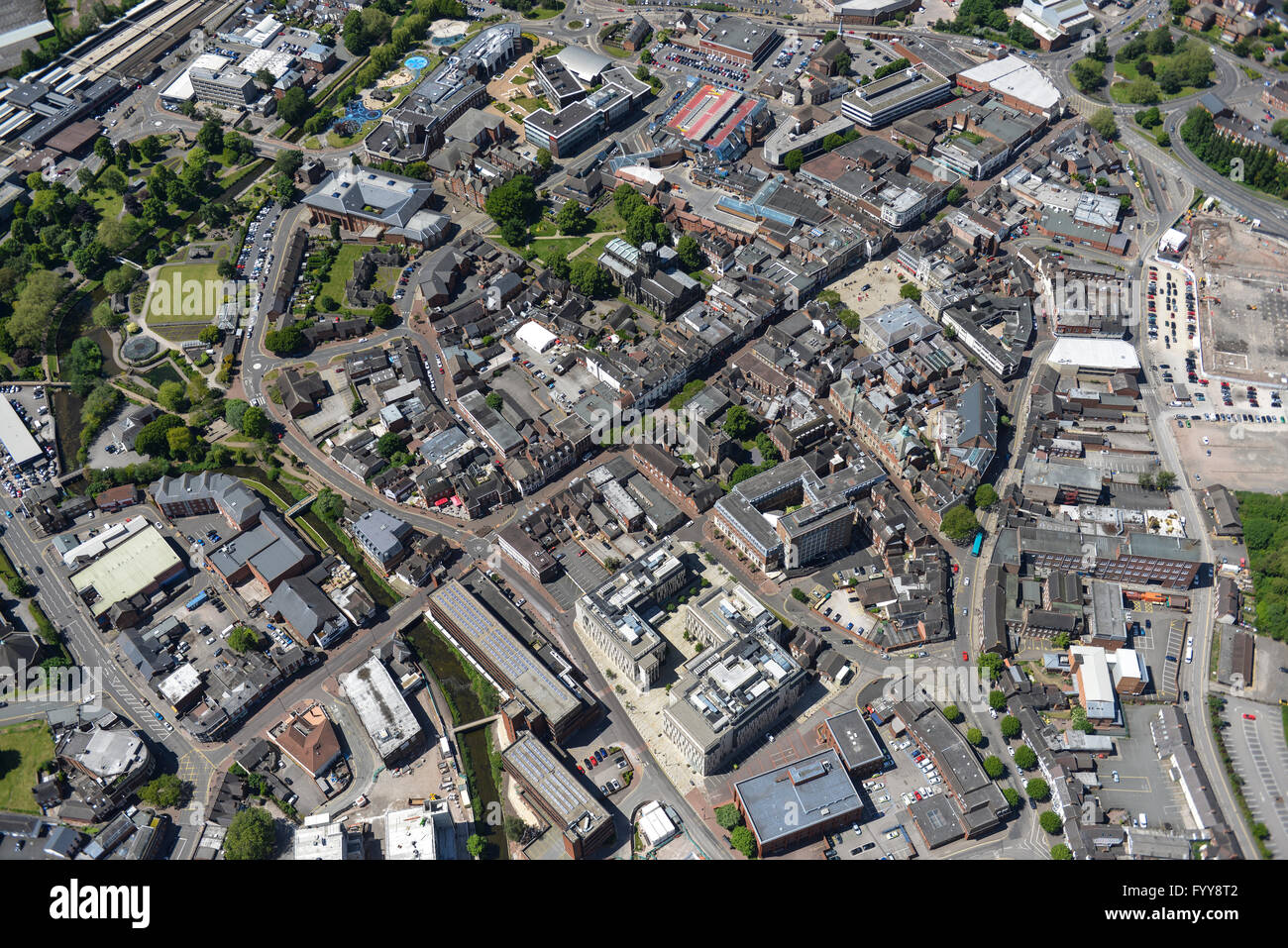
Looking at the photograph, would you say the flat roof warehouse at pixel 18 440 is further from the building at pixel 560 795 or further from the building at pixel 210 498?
the building at pixel 560 795

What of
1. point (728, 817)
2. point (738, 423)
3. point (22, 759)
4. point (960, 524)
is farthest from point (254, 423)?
point (960, 524)

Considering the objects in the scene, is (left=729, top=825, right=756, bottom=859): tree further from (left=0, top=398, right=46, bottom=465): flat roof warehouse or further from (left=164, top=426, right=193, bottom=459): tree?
(left=0, top=398, right=46, bottom=465): flat roof warehouse

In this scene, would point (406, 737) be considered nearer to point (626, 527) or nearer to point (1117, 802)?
point (626, 527)

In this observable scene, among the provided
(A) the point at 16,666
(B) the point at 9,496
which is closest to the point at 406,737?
(A) the point at 16,666

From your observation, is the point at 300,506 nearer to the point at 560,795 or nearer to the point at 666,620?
the point at 666,620

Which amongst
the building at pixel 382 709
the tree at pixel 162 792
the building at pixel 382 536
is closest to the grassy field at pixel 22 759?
the tree at pixel 162 792
